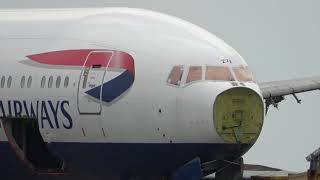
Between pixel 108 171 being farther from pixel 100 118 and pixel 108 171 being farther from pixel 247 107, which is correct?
pixel 247 107

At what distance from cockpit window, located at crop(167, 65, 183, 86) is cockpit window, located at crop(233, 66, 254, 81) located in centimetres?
160

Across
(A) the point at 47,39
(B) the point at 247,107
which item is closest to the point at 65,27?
(A) the point at 47,39

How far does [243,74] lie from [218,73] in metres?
0.94

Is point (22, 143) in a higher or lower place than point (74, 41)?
lower

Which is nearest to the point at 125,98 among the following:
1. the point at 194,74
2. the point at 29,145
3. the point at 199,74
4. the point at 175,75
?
the point at 175,75

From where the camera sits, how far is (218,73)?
43.2 meters

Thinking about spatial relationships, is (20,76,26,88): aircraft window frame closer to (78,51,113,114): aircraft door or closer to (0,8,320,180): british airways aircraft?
(0,8,320,180): british airways aircraft

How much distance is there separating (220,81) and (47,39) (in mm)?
5832

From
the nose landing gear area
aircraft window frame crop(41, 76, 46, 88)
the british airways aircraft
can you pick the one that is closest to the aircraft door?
the british airways aircraft

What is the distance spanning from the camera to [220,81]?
42.9 metres

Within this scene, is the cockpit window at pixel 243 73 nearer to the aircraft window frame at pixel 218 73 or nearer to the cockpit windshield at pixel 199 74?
the cockpit windshield at pixel 199 74

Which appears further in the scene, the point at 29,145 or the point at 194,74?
the point at 29,145

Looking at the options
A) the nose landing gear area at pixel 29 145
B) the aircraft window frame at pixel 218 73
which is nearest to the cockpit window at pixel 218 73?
the aircraft window frame at pixel 218 73

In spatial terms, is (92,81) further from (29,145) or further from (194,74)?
(29,145)
